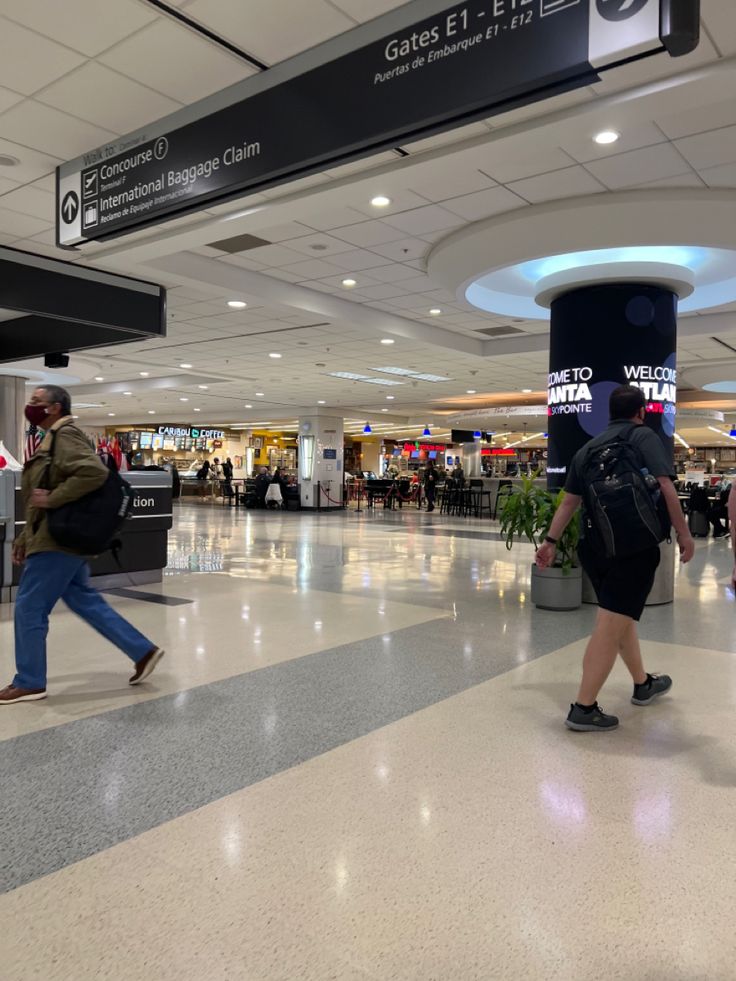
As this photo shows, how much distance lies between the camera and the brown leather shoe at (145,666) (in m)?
3.74

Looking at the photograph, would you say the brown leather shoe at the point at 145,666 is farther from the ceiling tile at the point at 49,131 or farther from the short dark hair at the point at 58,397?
the ceiling tile at the point at 49,131

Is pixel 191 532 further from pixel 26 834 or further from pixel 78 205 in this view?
pixel 26 834

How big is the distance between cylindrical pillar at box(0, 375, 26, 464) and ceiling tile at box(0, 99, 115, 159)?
29.9ft

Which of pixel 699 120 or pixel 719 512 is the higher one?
pixel 699 120

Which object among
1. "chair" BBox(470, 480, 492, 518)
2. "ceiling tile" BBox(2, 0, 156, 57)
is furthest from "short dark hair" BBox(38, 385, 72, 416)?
"chair" BBox(470, 480, 492, 518)

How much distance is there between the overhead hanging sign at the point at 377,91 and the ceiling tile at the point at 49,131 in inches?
17.8

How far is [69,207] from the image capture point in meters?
4.54

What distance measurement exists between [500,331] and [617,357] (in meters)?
4.51

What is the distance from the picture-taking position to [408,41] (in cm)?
277

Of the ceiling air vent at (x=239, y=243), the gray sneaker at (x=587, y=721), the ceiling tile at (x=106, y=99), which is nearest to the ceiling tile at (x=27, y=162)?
the ceiling tile at (x=106, y=99)

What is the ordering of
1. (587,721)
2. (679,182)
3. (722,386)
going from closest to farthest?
(587,721) < (679,182) < (722,386)

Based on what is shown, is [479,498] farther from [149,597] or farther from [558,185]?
[558,185]

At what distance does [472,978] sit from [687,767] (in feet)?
5.07

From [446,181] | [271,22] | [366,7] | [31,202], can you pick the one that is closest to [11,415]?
[31,202]
